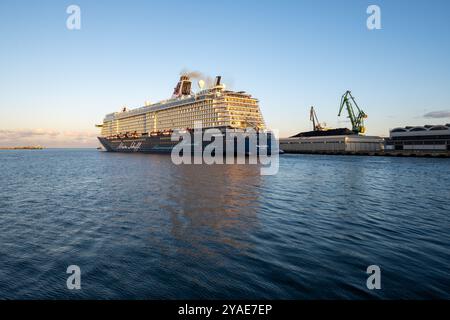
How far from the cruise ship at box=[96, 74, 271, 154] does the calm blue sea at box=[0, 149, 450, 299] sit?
64498 millimetres

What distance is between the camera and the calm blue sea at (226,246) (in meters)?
10.5

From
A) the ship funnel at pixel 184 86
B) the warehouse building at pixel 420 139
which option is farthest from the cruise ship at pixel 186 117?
the warehouse building at pixel 420 139

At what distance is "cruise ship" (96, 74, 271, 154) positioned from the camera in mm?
92625

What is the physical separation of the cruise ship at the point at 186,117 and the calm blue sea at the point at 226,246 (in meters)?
64.5

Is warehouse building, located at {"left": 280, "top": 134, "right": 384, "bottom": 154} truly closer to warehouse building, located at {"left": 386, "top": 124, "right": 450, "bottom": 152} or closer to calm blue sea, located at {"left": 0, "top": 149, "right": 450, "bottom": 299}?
warehouse building, located at {"left": 386, "top": 124, "right": 450, "bottom": 152}

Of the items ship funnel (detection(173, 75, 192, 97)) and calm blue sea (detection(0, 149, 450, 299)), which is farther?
ship funnel (detection(173, 75, 192, 97))

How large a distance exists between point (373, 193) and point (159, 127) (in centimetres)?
10251

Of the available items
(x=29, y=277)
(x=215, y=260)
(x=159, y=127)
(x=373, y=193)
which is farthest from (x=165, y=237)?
(x=159, y=127)

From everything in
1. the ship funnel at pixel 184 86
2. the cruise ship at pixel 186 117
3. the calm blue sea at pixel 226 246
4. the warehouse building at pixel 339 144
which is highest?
the ship funnel at pixel 184 86

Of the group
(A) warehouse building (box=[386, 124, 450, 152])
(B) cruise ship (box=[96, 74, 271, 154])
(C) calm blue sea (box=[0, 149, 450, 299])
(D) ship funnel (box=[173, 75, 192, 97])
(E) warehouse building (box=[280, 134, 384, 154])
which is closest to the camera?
(C) calm blue sea (box=[0, 149, 450, 299])

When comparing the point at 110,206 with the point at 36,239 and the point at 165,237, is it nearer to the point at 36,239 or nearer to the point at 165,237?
the point at 36,239

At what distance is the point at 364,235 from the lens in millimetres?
16297

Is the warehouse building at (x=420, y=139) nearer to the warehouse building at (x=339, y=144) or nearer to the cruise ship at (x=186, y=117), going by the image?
the warehouse building at (x=339, y=144)

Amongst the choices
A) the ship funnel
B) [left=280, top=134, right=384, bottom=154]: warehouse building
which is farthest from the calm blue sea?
[left=280, top=134, right=384, bottom=154]: warehouse building
